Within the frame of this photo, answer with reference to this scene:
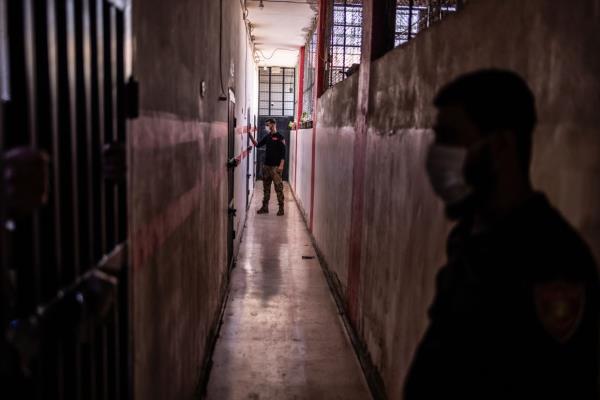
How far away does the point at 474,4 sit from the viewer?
2.21 metres

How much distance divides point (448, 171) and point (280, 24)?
33.1 feet

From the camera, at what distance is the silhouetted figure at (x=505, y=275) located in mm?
1133

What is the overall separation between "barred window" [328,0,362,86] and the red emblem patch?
6.88 metres

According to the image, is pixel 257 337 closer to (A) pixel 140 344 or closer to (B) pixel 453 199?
(A) pixel 140 344

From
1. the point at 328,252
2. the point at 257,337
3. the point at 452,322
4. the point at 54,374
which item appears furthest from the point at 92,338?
the point at 328,252

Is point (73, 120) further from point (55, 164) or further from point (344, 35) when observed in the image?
point (344, 35)

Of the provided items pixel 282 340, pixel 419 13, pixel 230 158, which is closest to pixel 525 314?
pixel 282 340

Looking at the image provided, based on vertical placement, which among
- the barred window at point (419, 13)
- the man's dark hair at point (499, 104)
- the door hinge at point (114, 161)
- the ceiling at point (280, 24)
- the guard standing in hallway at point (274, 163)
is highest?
the ceiling at point (280, 24)

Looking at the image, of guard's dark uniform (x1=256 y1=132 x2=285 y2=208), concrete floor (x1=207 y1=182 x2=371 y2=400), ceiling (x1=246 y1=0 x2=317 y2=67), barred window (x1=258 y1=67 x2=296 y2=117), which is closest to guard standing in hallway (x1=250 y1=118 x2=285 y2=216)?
guard's dark uniform (x1=256 y1=132 x2=285 y2=208)

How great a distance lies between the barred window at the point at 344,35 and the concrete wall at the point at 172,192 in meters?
4.02

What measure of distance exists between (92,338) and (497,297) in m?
0.99

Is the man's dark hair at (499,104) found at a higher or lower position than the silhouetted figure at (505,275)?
higher

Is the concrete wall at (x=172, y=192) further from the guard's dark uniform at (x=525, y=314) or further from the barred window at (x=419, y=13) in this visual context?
the barred window at (x=419, y=13)

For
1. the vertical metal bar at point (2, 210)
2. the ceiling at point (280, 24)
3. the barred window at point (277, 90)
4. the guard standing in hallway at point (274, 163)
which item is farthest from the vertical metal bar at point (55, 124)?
the barred window at point (277, 90)
